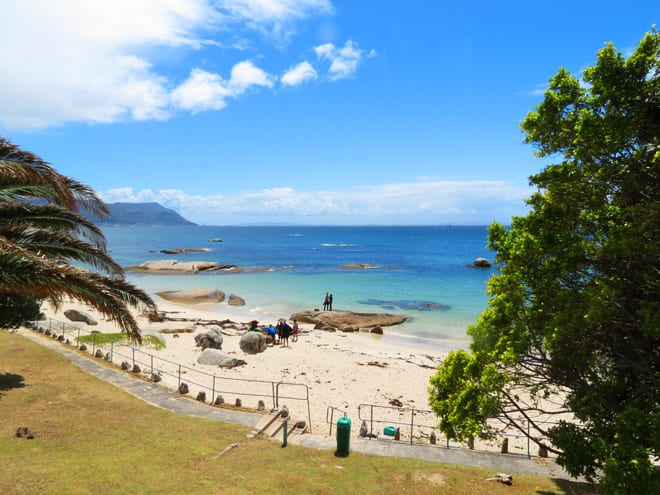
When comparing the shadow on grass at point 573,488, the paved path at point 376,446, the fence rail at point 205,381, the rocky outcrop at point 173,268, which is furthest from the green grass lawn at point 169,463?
the rocky outcrop at point 173,268

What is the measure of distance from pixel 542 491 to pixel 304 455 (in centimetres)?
585

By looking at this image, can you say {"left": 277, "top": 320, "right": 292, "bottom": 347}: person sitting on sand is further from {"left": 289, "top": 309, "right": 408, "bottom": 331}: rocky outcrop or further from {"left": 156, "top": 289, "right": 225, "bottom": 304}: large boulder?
{"left": 156, "top": 289, "right": 225, "bottom": 304}: large boulder

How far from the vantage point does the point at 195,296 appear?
4734cm

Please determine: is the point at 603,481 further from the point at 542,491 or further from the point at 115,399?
the point at 115,399

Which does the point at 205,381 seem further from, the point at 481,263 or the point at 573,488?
the point at 481,263

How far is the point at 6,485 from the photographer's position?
26.9 feet

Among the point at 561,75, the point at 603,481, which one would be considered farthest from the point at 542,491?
the point at 561,75

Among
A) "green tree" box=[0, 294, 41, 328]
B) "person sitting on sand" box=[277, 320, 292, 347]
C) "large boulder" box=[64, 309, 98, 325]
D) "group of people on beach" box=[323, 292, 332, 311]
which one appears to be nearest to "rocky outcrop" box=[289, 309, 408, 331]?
"group of people on beach" box=[323, 292, 332, 311]

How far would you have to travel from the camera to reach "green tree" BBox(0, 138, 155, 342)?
8203 mm

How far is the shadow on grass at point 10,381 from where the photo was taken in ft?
45.4

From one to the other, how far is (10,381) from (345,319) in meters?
25.3

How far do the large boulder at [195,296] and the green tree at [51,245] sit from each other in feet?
114

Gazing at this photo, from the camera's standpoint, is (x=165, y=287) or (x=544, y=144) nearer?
(x=544, y=144)

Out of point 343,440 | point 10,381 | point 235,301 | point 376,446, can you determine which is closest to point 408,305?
point 235,301
